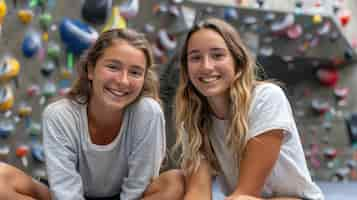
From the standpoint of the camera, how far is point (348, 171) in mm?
4508

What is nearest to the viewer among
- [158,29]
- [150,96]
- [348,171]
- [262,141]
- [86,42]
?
[262,141]

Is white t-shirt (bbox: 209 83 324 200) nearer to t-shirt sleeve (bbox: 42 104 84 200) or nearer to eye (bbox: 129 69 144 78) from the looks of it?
eye (bbox: 129 69 144 78)

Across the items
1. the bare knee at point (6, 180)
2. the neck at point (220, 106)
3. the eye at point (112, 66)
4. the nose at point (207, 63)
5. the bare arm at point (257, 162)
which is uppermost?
the nose at point (207, 63)

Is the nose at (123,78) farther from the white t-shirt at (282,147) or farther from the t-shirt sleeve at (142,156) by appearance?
the white t-shirt at (282,147)

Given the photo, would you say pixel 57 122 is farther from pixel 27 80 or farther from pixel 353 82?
pixel 353 82

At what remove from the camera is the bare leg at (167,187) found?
153 cm

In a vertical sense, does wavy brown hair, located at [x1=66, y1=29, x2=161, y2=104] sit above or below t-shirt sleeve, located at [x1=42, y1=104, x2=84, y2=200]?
above

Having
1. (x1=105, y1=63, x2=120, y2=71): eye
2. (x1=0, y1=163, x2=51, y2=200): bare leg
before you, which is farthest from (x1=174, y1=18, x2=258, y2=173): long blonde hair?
(x1=0, y1=163, x2=51, y2=200): bare leg

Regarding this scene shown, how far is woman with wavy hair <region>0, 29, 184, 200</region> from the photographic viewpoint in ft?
5.03

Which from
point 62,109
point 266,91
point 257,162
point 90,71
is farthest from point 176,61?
point 257,162

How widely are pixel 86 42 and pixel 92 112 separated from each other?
1.50m

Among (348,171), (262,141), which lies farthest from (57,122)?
(348,171)

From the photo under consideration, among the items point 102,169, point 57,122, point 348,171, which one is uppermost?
point 57,122

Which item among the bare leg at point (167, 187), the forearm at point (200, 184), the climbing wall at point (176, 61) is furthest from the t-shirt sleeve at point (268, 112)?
the climbing wall at point (176, 61)
